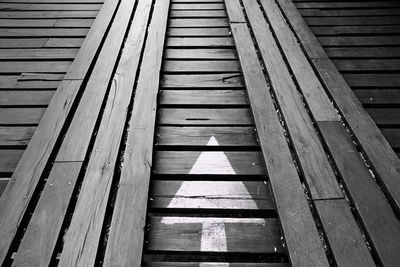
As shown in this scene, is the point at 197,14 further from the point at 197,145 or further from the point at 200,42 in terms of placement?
the point at 197,145

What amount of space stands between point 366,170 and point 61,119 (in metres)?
1.53

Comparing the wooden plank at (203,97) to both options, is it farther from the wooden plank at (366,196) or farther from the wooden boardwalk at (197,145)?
the wooden plank at (366,196)

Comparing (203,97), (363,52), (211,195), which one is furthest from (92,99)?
(363,52)

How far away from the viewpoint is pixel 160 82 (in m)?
1.90

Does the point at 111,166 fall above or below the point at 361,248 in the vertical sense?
above

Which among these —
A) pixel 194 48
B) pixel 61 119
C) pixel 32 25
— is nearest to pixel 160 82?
pixel 194 48

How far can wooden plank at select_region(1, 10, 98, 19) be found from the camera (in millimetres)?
2568

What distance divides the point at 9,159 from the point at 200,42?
1.46m

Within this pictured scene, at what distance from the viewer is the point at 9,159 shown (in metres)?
1.45

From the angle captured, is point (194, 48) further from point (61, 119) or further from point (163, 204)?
point (163, 204)

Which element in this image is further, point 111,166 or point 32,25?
point 32,25

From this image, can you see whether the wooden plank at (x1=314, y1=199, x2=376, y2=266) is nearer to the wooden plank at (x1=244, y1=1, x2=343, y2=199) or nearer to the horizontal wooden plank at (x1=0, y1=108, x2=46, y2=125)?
the wooden plank at (x1=244, y1=1, x2=343, y2=199)

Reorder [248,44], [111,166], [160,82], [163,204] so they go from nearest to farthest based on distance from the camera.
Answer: [163,204], [111,166], [160,82], [248,44]

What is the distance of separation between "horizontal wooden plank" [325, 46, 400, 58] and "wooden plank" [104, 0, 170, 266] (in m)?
1.21
